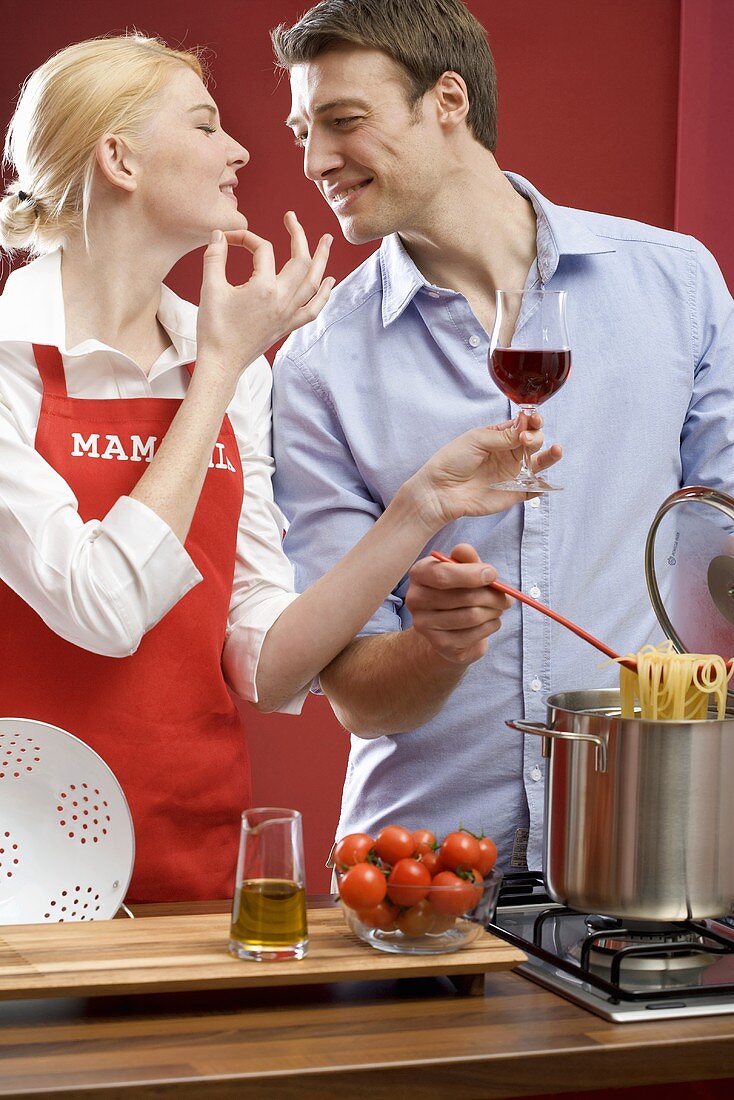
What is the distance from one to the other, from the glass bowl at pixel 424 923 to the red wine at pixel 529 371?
0.64 meters

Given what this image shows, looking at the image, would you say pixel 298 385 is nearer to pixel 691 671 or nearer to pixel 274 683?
pixel 274 683

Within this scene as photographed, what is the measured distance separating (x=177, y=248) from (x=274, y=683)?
71cm

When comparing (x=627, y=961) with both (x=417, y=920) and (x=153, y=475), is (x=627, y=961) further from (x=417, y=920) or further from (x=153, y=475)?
(x=153, y=475)

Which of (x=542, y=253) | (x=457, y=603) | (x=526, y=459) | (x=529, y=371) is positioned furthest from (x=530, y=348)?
(x=542, y=253)

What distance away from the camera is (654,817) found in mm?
1403

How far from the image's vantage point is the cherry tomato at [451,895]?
1364 millimetres

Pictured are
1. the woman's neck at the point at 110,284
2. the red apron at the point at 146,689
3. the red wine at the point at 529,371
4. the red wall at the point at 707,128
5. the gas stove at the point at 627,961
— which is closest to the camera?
the gas stove at the point at 627,961

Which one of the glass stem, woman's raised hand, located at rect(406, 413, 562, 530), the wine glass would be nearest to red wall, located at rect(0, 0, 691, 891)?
woman's raised hand, located at rect(406, 413, 562, 530)

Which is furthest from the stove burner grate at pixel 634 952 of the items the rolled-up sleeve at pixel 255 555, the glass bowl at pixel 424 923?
the rolled-up sleeve at pixel 255 555

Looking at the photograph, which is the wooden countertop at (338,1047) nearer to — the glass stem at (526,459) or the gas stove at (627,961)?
the gas stove at (627,961)

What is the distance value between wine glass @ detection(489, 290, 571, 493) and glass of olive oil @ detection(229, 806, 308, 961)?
0.57 meters

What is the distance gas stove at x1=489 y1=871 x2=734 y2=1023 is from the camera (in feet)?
4.42

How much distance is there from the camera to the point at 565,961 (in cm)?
146

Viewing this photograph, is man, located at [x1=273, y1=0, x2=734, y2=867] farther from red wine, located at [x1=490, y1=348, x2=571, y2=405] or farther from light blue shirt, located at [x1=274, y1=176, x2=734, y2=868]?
red wine, located at [x1=490, y1=348, x2=571, y2=405]
